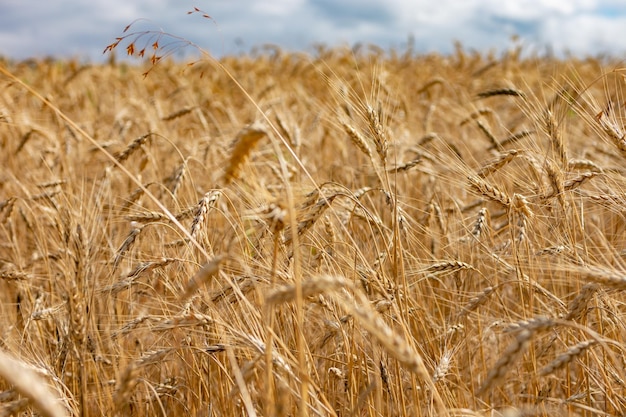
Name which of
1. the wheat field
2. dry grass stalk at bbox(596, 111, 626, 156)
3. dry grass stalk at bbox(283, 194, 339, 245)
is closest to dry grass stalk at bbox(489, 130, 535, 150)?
the wheat field

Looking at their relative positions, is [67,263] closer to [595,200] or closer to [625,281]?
[625,281]

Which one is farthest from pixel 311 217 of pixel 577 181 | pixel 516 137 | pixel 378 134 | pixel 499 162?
pixel 516 137

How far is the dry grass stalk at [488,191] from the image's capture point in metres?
1.89

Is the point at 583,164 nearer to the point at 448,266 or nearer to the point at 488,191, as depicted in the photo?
the point at 488,191

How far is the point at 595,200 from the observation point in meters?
2.01

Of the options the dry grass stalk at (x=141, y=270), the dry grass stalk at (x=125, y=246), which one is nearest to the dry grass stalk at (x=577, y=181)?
the dry grass stalk at (x=141, y=270)

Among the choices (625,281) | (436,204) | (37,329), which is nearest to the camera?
(625,281)

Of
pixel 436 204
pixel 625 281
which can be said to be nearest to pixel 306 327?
pixel 436 204

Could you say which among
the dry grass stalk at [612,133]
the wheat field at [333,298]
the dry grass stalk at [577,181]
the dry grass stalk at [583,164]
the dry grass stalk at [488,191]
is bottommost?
the wheat field at [333,298]

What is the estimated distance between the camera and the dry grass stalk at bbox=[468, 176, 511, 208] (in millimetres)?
1890

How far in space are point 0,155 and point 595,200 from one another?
14.6 feet

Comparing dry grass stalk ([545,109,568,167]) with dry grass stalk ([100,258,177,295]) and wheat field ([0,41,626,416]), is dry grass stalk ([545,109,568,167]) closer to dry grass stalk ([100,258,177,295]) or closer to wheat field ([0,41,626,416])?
wheat field ([0,41,626,416])

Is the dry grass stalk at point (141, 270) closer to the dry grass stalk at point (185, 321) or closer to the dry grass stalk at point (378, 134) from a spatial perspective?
the dry grass stalk at point (185, 321)

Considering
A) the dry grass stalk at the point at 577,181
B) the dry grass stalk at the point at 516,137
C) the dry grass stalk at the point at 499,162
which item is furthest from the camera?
the dry grass stalk at the point at 516,137
